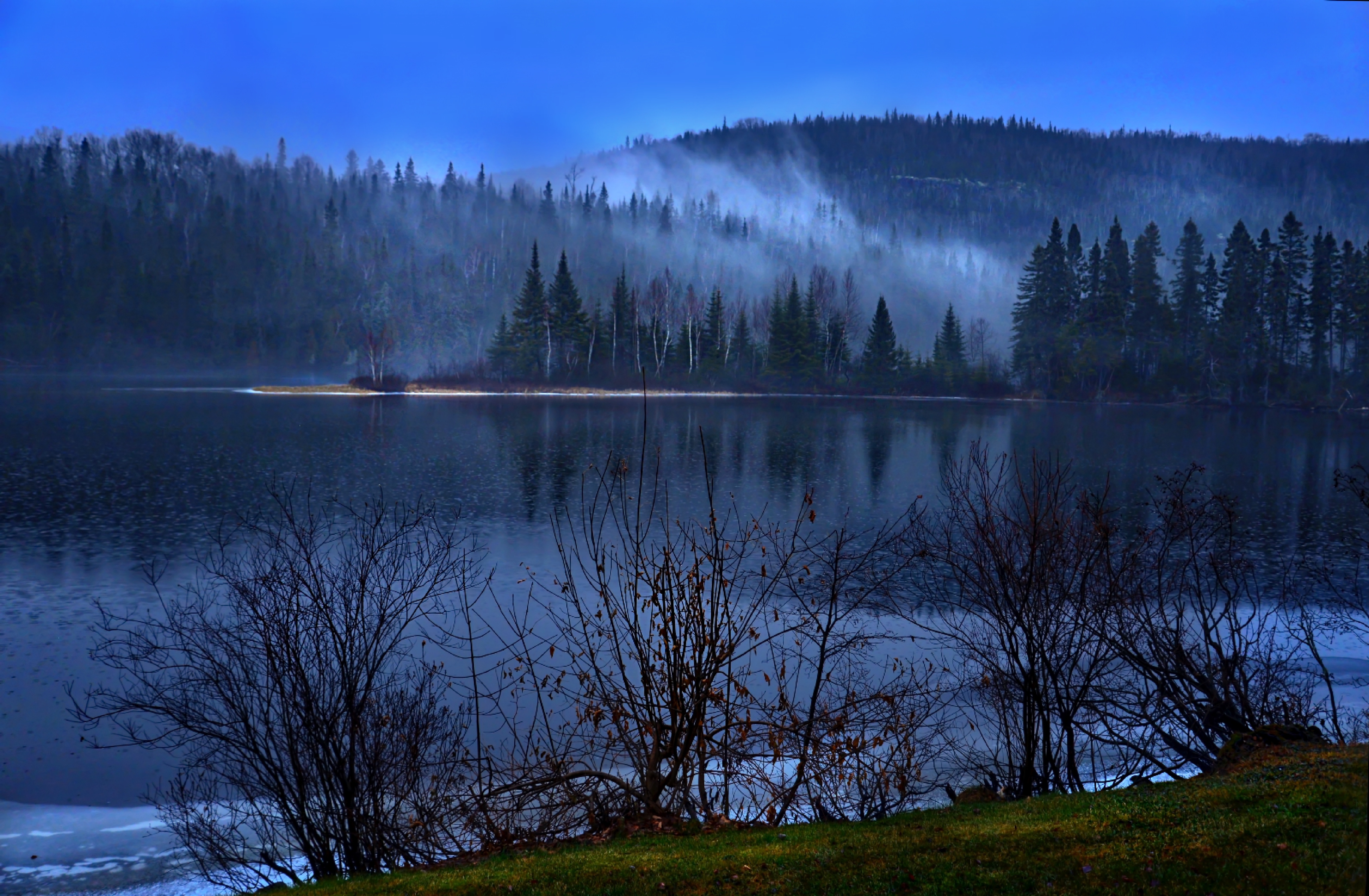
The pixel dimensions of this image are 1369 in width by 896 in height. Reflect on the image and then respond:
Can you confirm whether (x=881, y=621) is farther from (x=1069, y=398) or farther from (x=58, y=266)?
(x=58, y=266)

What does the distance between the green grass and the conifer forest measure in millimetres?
Answer: 86232

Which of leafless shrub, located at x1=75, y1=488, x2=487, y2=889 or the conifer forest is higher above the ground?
the conifer forest

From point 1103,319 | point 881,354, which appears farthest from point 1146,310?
point 881,354

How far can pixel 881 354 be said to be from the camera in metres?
98.1

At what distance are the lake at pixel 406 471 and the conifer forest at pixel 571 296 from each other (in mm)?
25087

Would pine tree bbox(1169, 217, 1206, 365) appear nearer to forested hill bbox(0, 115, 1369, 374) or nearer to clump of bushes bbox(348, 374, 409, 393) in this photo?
forested hill bbox(0, 115, 1369, 374)

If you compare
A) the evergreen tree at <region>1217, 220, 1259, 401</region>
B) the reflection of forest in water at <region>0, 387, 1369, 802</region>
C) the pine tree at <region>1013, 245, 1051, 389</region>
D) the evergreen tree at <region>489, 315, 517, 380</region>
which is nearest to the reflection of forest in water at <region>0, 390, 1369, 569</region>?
the reflection of forest in water at <region>0, 387, 1369, 802</region>

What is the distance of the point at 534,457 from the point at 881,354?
227 ft

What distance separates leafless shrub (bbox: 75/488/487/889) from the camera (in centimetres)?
840

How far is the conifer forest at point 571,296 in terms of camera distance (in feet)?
290

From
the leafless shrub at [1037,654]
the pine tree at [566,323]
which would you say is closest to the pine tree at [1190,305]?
the pine tree at [566,323]

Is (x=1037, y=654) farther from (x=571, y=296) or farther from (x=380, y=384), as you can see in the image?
(x=571, y=296)

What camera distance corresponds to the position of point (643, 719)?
9.95 meters

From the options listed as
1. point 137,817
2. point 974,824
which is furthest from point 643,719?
→ point 137,817
